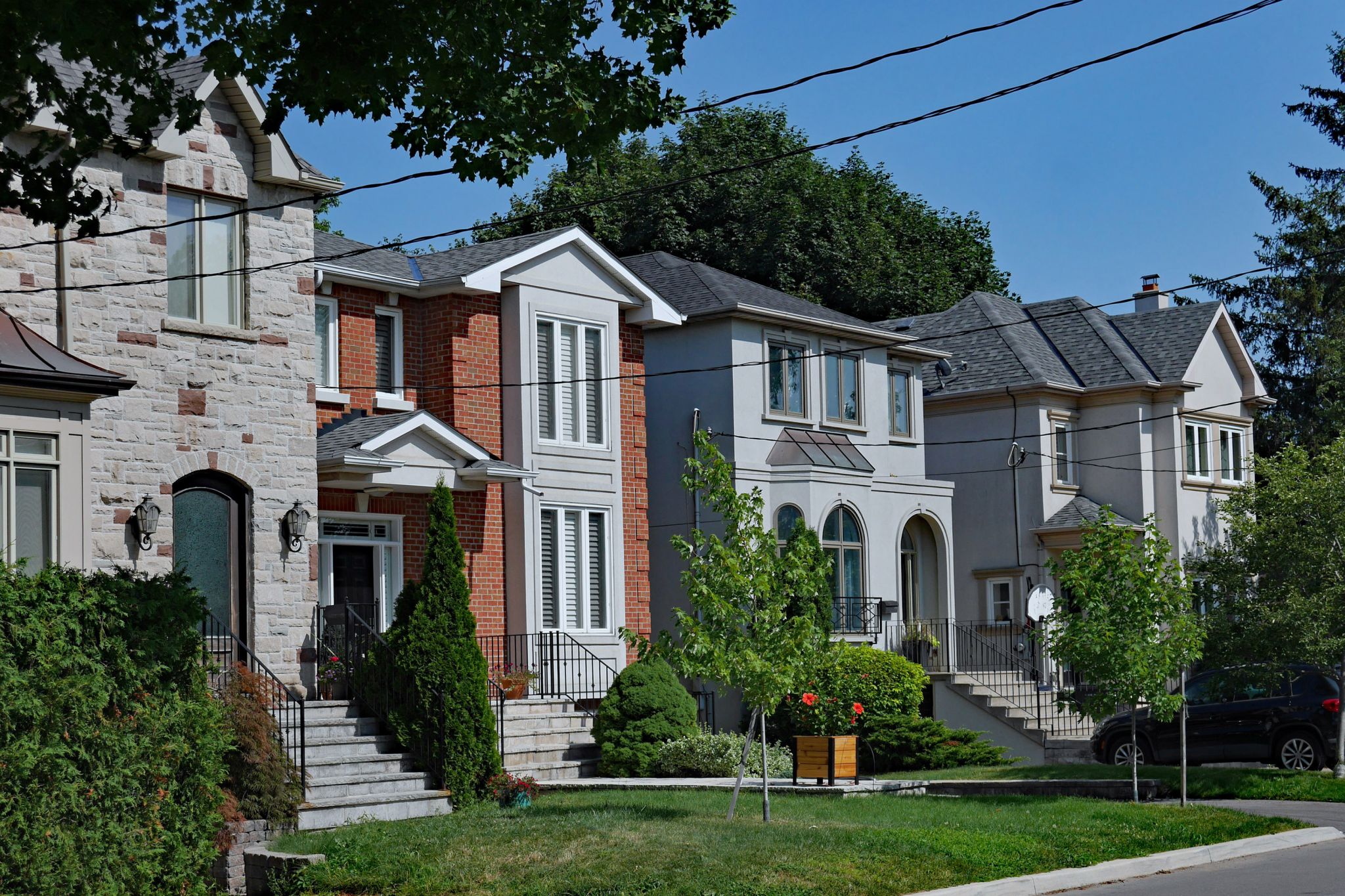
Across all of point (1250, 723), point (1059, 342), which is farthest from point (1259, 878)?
point (1059, 342)

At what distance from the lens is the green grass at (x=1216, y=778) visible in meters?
21.3

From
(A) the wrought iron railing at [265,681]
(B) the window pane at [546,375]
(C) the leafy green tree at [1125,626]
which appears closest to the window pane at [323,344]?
(B) the window pane at [546,375]

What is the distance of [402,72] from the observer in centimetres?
1138

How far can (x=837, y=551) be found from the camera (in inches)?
1215

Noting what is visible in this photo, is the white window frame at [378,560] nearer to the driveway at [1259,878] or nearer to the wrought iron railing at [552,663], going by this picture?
the wrought iron railing at [552,663]

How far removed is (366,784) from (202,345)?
19.1 ft

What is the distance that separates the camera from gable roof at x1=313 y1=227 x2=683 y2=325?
24.5m

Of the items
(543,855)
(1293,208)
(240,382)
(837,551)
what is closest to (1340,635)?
(837,551)

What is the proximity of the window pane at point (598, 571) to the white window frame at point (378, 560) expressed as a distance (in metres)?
3.56

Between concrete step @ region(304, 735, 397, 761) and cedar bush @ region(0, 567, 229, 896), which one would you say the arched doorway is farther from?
cedar bush @ region(0, 567, 229, 896)

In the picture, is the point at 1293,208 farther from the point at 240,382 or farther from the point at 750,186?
the point at 240,382

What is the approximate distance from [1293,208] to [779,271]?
15.6 meters

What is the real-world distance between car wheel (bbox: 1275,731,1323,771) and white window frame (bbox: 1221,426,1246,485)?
1608 centimetres

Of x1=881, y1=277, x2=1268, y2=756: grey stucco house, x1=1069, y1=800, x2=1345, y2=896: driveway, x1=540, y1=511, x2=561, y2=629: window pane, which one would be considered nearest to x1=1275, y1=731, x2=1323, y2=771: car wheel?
x1=1069, y1=800, x2=1345, y2=896: driveway
